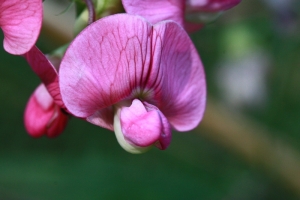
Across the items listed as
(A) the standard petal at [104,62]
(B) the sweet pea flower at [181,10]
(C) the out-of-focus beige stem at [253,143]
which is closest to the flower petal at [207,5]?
(B) the sweet pea flower at [181,10]

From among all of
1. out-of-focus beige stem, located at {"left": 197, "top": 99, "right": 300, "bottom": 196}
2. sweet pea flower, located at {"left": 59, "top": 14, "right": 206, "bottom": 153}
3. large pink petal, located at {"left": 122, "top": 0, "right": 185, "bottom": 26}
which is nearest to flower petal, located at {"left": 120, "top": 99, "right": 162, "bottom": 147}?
sweet pea flower, located at {"left": 59, "top": 14, "right": 206, "bottom": 153}

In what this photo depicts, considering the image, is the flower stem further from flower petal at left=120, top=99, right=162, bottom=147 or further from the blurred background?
the blurred background

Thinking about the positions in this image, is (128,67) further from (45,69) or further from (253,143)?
(253,143)

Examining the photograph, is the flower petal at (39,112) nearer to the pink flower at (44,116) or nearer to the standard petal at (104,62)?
the pink flower at (44,116)

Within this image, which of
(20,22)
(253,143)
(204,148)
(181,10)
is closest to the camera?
(20,22)

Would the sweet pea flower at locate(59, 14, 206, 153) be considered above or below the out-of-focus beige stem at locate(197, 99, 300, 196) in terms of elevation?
above

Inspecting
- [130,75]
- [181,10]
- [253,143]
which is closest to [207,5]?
[181,10]
